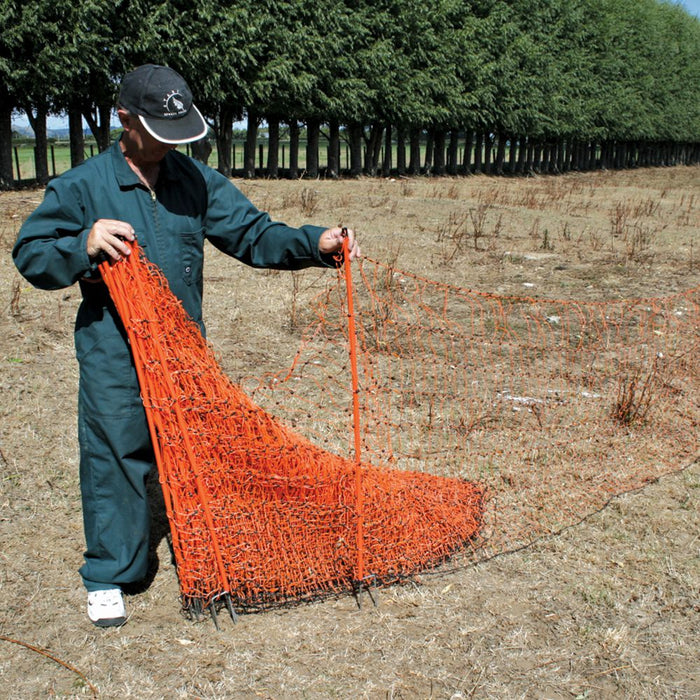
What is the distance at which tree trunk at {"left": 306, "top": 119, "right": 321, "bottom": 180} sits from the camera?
2297cm

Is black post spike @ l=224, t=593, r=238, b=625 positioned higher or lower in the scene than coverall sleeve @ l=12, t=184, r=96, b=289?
lower

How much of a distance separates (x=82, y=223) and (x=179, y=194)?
1.17ft

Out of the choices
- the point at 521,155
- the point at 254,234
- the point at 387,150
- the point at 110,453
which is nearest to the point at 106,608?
the point at 110,453

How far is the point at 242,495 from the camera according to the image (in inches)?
114

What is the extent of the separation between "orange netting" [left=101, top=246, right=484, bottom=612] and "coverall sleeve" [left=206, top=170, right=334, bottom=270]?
370 mm

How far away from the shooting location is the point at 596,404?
5188 millimetres

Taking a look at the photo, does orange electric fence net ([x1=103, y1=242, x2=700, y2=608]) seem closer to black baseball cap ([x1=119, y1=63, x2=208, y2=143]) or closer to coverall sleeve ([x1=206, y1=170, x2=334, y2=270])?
coverall sleeve ([x1=206, y1=170, x2=334, y2=270])

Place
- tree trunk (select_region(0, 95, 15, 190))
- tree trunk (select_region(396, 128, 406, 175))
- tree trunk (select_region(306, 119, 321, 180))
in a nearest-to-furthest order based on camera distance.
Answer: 1. tree trunk (select_region(0, 95, 15, 190))
2. tree trunk (select_region(306, 119, 321, 180))
3. tree trunk (select_region(396, 128, 406, 175))

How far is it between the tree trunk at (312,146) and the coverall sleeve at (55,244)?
20.8 m

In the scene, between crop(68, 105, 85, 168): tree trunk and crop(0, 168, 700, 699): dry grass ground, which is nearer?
crop(0, 168, 700, 699): dry grass ground

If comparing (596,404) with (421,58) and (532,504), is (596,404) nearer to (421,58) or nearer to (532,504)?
(532,504)

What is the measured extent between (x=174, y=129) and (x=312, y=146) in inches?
851

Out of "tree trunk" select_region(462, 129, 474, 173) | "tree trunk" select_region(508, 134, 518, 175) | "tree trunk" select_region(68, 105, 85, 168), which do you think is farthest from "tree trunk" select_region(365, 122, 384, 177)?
"tree trunk" select_region(68, 105, 85, 168)

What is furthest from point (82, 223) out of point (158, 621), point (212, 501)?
point (158, 621)
